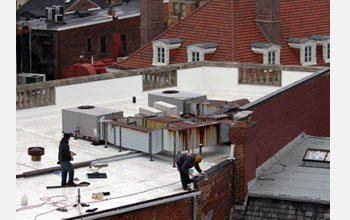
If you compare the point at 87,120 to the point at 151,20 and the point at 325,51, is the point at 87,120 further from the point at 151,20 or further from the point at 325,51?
the point at 151,20

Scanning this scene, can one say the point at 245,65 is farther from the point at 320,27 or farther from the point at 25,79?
the point at 25,79

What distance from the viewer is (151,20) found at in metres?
65.5

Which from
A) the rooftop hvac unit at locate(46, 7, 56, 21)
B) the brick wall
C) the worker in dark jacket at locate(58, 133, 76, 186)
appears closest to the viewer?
the worker in dark jacket at locate(58, 133, 76, 186)

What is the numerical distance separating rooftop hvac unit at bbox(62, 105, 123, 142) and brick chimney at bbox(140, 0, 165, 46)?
32956 millimetres

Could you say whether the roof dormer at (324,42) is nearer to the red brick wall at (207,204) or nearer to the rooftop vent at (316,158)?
the rooftop vent at (316,158)

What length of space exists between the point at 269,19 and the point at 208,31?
3.63 meters

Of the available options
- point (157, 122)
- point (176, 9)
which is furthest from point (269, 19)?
point (176, 9)

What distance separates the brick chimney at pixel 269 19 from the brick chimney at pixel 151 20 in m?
7.44

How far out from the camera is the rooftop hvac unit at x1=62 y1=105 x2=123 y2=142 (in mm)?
30844

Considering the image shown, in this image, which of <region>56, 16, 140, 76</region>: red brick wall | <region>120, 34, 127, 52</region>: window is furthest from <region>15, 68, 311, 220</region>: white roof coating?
<region>120, 34, 127, 52</region>: window

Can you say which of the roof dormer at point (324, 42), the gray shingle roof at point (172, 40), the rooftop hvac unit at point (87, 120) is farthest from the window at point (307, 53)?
the rooftop hvac unit at point (87, 120)

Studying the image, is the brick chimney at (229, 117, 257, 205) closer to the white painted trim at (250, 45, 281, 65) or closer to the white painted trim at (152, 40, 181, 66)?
the white painted trim at (250, 45, 281, 65)

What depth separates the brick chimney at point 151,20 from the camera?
64.6 m

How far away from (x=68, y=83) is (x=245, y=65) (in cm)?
916
